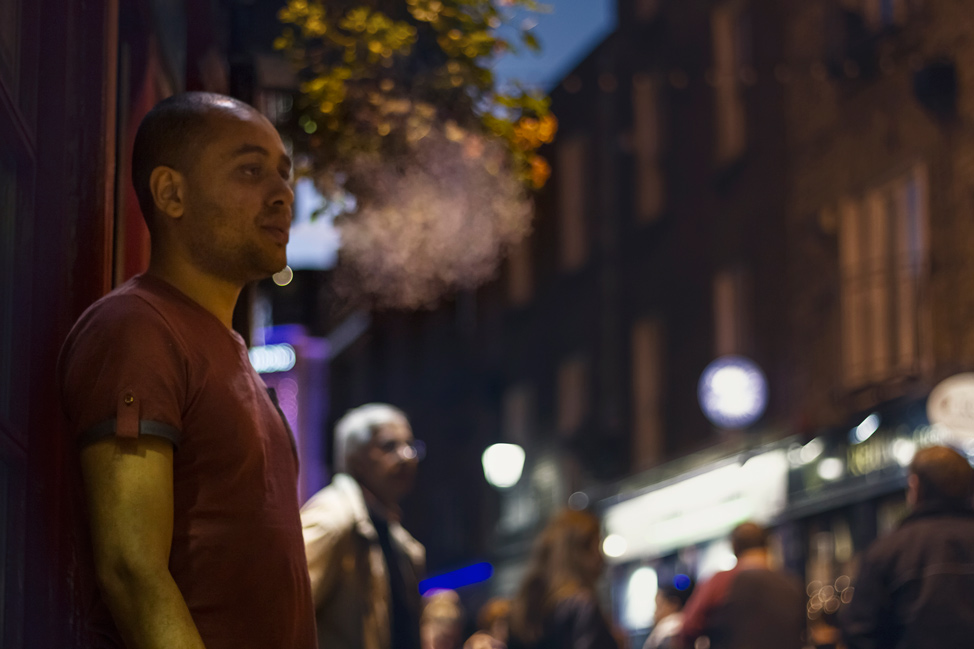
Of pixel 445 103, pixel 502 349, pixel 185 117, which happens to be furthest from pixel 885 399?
pixel 502 349

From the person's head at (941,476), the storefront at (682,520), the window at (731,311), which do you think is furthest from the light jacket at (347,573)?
the window at (731,311)

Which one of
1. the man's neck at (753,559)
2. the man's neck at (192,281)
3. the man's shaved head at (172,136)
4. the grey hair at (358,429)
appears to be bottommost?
the man's neck at (192,281)

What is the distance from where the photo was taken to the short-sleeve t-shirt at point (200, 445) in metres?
1.97

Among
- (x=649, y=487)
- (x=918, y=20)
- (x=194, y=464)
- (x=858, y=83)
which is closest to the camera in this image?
(x=194, y=464)

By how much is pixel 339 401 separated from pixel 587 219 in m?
22.2

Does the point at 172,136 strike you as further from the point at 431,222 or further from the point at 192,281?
the point at 431,222

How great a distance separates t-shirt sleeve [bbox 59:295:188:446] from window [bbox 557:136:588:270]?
85.5ft

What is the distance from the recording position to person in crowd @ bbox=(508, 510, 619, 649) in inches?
250

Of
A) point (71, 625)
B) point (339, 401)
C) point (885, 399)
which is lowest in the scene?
point (71, 625)

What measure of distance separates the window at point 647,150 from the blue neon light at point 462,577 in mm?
12481

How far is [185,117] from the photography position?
7.37ft

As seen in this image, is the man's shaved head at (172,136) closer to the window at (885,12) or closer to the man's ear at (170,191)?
the man's ear at (170,191)

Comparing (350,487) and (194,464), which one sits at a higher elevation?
(350,487)

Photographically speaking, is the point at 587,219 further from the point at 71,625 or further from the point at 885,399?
the point at 71,625
